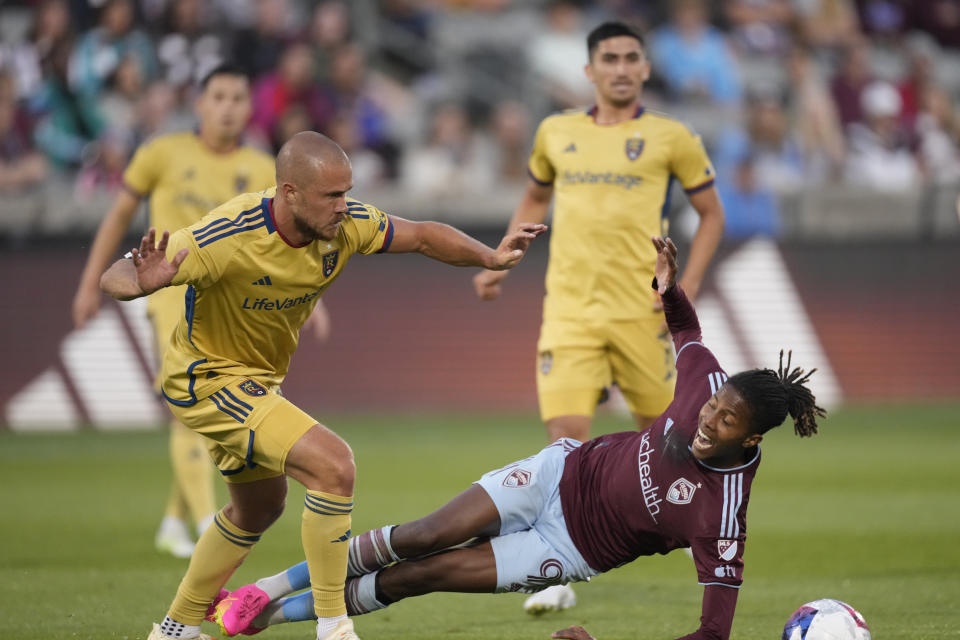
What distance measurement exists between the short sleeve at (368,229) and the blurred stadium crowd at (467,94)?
998cm

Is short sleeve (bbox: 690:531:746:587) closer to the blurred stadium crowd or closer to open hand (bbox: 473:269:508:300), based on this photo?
open hand (bbox: 473:269:508:300)

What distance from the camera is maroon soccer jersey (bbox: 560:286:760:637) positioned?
5.59m

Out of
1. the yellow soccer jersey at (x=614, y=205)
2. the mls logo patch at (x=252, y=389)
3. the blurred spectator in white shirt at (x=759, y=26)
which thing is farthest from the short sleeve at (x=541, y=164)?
the blurred spectator in white shirt at (x=759, y=26)

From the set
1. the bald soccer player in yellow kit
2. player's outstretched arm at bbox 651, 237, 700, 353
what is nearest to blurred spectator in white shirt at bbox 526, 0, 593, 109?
the bald soccer player in yellow kit

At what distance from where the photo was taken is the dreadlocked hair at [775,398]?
554cm

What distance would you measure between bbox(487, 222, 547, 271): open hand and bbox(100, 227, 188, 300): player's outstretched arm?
4.82 ft

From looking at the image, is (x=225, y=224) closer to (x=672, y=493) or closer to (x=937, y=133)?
(x=672, y=493)

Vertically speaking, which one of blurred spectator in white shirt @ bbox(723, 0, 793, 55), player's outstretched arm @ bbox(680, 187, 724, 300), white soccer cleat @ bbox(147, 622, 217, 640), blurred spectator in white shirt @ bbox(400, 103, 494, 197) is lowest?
→ white soccer cleat @ bbox(147, 622, 217, 640)

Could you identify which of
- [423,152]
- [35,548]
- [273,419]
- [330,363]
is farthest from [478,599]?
[423,152]

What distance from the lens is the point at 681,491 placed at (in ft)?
18.9

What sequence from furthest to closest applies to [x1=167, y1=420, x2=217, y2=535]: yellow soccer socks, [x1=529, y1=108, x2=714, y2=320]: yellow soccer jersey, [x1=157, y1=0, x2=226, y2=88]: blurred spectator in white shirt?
1. [x1=157, y1=0, x2=226, y2=88]: blurred spectator in white shirt
2. [x1=167, y1=420, x2=217, y2=535]: yellow soccer socks
3. [x1=529, y1=108, x2=714, y2=320]: yellow soccer jersey

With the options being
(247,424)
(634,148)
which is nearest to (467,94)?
(634,148)

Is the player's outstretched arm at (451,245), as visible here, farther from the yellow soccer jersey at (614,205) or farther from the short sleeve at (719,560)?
the yellow soccer jersey at (614,205)

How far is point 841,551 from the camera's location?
29.7 ft
